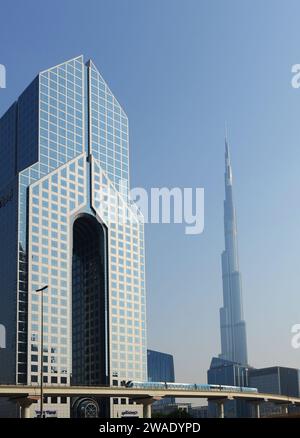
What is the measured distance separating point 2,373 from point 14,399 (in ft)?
174

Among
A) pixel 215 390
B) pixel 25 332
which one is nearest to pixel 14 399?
pixel 25 332

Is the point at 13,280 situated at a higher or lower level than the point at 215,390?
higher

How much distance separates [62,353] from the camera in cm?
19525

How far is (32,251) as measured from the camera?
198 metres

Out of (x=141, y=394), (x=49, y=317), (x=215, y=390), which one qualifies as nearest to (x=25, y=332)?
(x=49, y=317)
